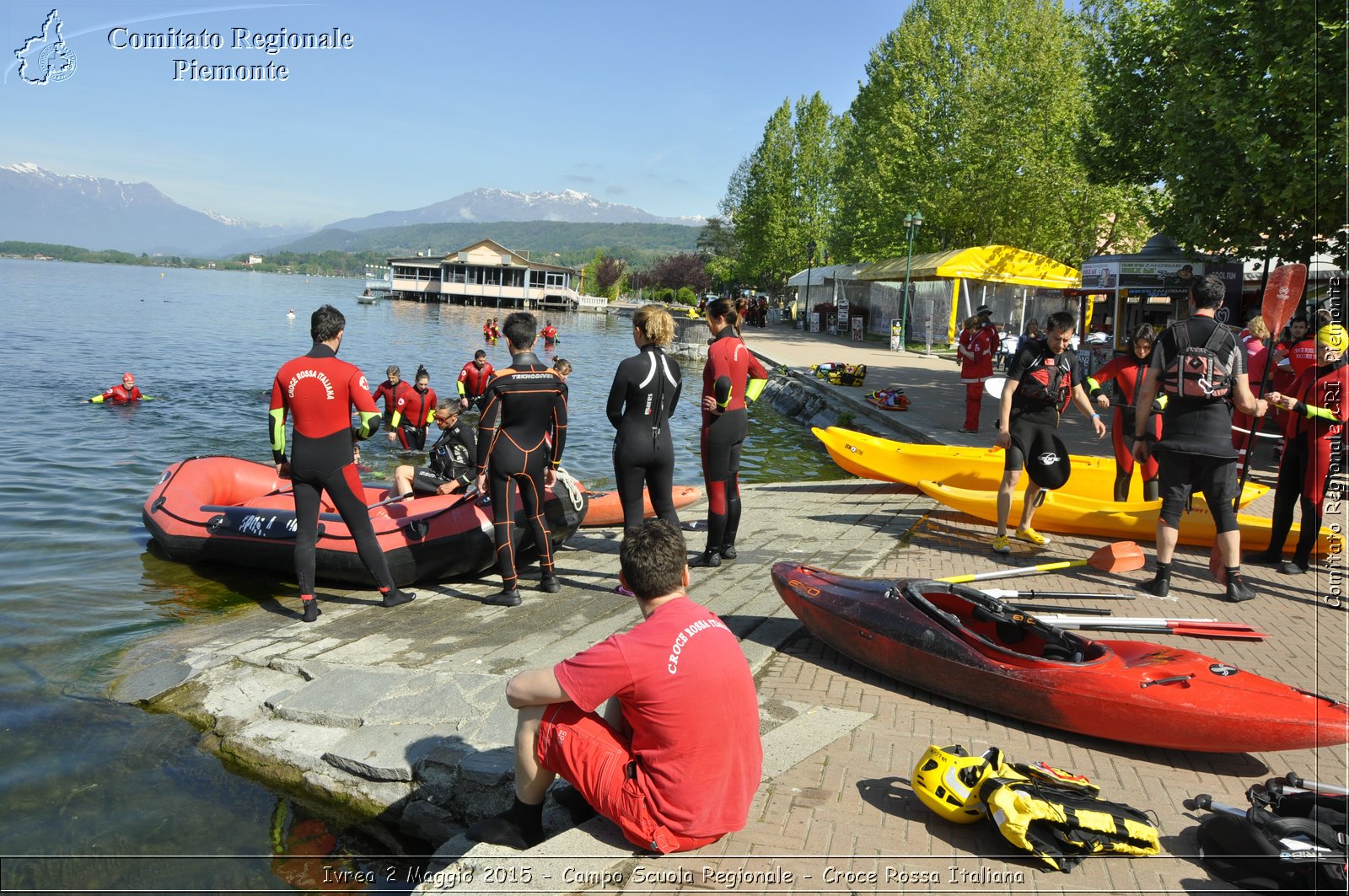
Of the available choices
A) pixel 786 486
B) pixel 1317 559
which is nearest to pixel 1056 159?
pixel 786 486

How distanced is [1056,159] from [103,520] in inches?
1186

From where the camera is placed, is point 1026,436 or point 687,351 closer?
point 1026,436

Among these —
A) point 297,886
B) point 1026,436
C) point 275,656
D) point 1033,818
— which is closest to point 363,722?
point 297,886

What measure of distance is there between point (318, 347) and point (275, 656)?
212cm

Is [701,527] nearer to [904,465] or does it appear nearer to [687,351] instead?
[904,465]

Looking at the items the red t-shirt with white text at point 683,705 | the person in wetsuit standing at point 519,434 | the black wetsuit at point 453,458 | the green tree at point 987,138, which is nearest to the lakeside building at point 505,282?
the green tree at point 987,138

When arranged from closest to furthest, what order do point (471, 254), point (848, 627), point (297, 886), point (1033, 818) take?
1. point (1033, 818)
2. point (297, 886)
3. point (848, 627)
4. point (471, 254)

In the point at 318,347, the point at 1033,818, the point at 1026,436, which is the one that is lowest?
the point at 1033,818

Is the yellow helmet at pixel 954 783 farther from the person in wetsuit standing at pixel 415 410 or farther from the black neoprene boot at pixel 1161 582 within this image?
the person in wetsuit standing at pixel 415 410

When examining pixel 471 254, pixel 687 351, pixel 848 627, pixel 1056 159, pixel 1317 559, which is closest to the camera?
pixel 848 627

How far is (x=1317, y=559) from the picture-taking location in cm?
672

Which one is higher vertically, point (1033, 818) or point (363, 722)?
point (1033, 818)

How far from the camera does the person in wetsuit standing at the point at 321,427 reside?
235 inches

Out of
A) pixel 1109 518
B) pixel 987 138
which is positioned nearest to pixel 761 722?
pixel 1109 518
